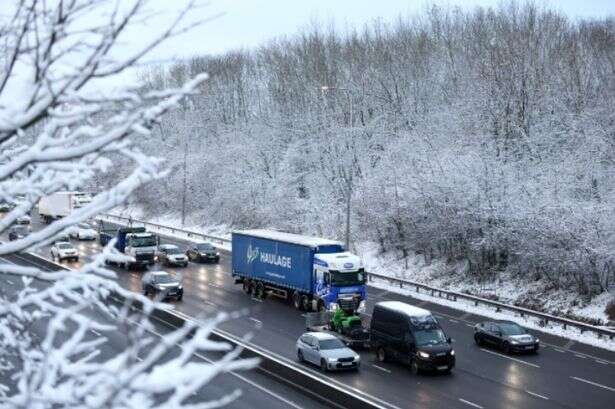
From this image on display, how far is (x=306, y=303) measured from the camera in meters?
36.5

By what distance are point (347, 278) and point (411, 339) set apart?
28.5 ft

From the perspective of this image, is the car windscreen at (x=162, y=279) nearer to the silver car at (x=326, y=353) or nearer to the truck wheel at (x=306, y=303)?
the truck wheel at (x=306, y=303)

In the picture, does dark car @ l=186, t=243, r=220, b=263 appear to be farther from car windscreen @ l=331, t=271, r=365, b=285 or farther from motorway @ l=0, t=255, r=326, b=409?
motorway @ l=0, t=255, r=326, b=409

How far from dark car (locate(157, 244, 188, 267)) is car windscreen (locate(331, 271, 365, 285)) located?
1913 cm

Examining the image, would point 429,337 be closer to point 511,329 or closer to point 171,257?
point 511,329

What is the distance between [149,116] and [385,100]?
5911 centimetres

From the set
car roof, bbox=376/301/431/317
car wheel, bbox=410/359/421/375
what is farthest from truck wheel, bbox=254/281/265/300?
car wheel, bbox=410/359/421/375

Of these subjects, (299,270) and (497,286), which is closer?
(299,270)

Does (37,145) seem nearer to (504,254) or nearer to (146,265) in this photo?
(504,254)

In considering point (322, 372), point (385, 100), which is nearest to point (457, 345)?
point (322, 372)

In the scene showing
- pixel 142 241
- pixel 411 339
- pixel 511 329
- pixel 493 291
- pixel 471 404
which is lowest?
pixel 493 291

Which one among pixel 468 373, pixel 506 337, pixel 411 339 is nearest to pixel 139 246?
pixel 411 339

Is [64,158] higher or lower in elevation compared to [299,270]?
higher

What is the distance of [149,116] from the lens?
177 inches
